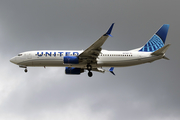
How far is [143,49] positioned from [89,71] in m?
12.6

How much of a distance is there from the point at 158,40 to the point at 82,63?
1882cm

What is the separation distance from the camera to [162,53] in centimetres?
6019

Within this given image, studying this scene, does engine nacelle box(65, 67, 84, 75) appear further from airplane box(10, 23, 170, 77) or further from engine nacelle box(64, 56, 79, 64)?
engine nacelle box(64, 56, 79, 64)

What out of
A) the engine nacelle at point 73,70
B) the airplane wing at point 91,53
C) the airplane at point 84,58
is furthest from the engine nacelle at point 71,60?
the engine nacelle at point 73,70

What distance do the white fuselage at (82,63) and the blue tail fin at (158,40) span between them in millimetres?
5235

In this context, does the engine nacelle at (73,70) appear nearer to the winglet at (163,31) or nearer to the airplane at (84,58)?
the airplane at (84,58)

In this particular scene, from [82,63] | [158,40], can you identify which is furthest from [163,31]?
[82,63]

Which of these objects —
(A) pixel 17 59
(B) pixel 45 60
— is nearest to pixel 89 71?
(B) pixel 45 60

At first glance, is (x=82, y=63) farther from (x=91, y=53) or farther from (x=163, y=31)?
(x=163, y=31)

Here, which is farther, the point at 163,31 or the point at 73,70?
the point at 163,31

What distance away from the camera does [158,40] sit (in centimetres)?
6844

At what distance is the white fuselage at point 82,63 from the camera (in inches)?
2368

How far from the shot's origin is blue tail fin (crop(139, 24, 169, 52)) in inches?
2616

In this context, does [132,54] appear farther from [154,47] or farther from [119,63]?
[154,47]
